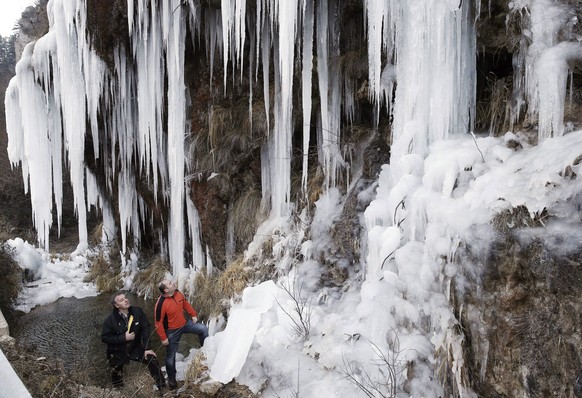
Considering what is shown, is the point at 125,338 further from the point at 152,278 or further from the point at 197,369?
the point at 152,278

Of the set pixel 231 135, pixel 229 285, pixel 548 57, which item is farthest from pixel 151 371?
pixel 548 57

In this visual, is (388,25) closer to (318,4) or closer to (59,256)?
(318,4)

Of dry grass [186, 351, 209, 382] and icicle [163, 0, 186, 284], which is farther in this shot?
icicle [163, 0, 186, 284]

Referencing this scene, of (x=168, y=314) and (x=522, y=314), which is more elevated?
(x=522, y=314)

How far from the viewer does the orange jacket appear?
438 cm

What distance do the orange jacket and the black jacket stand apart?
5.7 inches

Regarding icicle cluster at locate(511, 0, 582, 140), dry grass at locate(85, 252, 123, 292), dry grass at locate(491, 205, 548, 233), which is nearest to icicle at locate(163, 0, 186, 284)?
dry grass at locate(85, 252, 123, 292)

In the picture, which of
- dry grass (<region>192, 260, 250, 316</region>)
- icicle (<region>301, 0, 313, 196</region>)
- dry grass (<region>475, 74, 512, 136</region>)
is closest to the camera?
dry grass (<region>475, 74, 512, 136</region>)

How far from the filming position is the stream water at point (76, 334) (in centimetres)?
558

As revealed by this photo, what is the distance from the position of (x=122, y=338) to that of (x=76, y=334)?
357 centimetres

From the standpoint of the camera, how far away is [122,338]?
13.8ft

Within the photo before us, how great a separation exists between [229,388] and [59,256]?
43.9ft

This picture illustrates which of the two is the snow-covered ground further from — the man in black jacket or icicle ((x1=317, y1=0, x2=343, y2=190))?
icicle ((x1=317, y1=0, x2=343, y2=190))

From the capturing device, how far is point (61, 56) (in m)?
7.36
